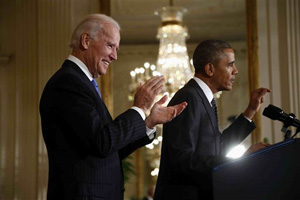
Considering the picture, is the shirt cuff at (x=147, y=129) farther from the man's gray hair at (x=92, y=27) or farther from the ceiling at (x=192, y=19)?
the ceiling at (x=192, y=19)

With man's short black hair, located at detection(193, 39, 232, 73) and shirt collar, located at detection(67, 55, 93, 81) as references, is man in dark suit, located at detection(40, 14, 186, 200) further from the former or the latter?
man's short black hair, located at detection(193, 39, 232, 73)

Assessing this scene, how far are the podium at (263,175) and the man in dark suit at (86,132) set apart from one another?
51 centimetres

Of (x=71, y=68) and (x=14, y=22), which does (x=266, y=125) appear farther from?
(x=71, y=68)

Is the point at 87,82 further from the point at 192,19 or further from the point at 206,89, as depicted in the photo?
the point at 192,19

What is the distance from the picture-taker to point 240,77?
5125 millimetres

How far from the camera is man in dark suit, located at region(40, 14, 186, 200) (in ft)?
7.38

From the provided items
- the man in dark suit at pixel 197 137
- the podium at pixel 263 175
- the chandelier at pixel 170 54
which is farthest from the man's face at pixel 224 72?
the chandelier at pixel 170 54

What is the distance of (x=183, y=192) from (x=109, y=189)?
45 cm

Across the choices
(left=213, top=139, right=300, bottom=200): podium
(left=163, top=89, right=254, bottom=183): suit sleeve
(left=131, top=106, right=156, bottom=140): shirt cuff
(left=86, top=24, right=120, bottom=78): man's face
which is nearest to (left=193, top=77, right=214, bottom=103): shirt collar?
(left=163, top=89, right=254, bottom=183): suit sleeve

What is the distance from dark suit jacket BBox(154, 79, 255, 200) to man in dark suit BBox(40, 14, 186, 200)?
25cm

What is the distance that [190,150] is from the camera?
2592mm

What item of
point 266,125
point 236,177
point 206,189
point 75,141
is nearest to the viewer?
point 236,177

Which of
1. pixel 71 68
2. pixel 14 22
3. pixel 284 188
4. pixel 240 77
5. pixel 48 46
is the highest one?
pixel 14 22

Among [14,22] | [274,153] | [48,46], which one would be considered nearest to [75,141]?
[274,153]
